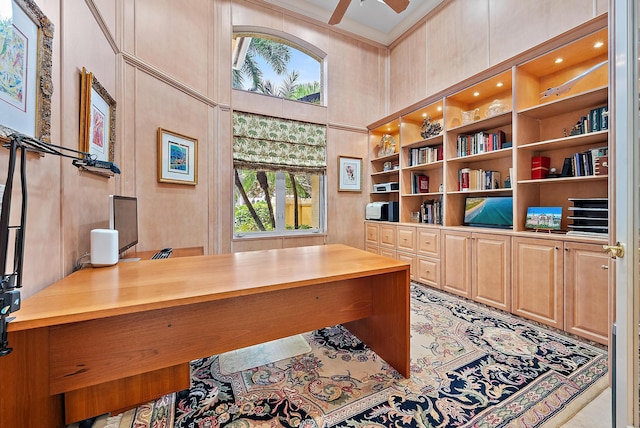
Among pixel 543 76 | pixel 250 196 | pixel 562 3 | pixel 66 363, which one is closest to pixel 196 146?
pixel 250 196

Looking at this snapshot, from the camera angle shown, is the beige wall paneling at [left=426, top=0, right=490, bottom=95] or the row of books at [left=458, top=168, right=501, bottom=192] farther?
the beige wall paneling at [left=426, top=0, right=490, bottom=95]

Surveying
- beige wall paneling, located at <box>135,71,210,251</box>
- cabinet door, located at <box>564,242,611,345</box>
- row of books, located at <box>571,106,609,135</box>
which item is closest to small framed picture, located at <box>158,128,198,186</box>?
beige wall paneling, located at <box>135,71,210,251</box>

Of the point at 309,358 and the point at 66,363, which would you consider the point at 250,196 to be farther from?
the point at 66,363

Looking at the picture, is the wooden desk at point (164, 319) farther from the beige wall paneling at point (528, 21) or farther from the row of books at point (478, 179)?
the beige wall paneling at point (528, 21)

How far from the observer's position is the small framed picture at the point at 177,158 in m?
2.68

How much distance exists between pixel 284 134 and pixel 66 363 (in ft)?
11.3

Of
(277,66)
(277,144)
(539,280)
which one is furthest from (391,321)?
(277,66)

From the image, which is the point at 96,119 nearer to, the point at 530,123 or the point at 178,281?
the point at 178,281

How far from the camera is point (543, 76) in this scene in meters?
2.69

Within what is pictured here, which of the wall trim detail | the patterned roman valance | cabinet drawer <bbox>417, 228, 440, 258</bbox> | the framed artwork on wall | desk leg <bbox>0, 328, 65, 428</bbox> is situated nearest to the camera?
desk leg <bbox>0, 328, 65, 428</bbox>

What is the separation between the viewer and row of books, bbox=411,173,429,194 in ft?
12.6

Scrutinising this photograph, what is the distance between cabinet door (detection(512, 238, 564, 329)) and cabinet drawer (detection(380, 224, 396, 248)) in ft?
5.36

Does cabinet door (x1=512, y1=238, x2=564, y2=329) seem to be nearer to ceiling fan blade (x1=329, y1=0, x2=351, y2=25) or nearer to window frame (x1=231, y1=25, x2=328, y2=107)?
ceiling fan blade (x1=329, y1=0, x2=351, y2=25)

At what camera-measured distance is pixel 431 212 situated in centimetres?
364
